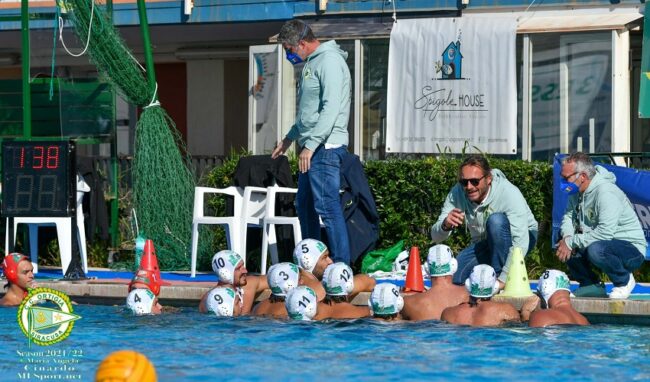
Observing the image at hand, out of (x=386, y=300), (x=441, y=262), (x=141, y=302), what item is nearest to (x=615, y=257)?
(x=441, y=262)

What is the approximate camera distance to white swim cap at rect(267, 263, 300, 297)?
1111 centimetres

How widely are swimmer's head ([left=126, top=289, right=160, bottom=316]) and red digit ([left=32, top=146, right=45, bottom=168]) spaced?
2929 millimetres

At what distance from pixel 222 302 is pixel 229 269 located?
52 centimetres

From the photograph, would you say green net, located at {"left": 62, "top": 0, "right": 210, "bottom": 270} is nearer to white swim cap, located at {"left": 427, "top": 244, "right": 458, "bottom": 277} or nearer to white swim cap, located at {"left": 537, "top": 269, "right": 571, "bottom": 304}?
white swim cap, located at {"left": 427, "top": 244, "right": 458, "bottom": 277}

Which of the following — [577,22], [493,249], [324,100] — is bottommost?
[493,249]

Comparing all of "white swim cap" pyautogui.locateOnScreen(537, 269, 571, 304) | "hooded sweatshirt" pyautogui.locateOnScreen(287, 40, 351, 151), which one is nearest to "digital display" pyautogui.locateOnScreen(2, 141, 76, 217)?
"hooded sweatshirt" pyautogui.locateOnScreen(287, 40, 351, 151)

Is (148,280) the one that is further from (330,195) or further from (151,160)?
(151,160)

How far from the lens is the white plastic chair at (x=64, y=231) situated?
1359 cm

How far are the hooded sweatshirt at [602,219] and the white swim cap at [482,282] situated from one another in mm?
1024

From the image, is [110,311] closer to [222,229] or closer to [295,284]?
[295,284]

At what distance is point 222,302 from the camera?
36.2 feet

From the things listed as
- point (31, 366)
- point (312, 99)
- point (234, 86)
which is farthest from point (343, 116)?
point (234, 86)

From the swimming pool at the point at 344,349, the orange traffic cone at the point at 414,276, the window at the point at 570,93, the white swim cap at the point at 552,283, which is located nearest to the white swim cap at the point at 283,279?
the swimming pool at the point at 344,349

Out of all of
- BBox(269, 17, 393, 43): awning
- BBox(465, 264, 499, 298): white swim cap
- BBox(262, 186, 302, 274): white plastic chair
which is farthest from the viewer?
BBox(269, 17, 393, 43): awning
